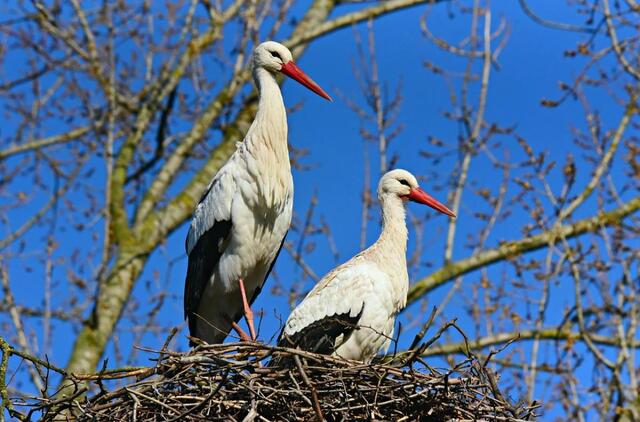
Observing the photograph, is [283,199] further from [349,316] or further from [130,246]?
[130,246]

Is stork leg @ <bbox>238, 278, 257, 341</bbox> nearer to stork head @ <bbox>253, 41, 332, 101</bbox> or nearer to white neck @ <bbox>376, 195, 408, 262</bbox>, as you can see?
white neck @ <bbox>376, 195, 408, 262</bbox>

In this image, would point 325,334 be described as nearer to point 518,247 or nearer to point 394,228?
point 394,228

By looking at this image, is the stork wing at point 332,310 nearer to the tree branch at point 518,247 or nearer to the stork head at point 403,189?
the stork head at point 403,189

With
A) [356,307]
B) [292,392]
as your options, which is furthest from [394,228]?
[292,392]

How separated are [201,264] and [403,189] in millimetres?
1528

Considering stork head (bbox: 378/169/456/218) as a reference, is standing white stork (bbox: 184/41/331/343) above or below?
below

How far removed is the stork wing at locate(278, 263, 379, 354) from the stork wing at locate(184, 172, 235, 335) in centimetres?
77

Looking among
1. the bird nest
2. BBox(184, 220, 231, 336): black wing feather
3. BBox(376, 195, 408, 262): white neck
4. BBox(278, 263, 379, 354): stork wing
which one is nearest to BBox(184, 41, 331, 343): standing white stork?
BBox(184, 220, 231, 336): black wing feather

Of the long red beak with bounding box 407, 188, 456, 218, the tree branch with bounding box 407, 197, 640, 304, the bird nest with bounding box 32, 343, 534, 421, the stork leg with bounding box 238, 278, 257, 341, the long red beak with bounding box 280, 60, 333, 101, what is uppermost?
the tree branch with bounding box 407, 197, 640, 304

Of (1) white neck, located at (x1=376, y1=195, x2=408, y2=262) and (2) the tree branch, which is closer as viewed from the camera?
(1) white neck, located at (x1=376, y1=195, x2=408, y2=262)

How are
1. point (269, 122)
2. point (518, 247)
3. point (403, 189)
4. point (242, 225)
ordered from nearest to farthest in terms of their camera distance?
point (242, 225)
point (269, 122)
point (403, 189)
point (518, 247)

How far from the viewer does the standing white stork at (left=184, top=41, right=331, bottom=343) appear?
23.1 ft

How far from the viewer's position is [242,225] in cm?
704

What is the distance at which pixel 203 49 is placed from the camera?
15.2 m
